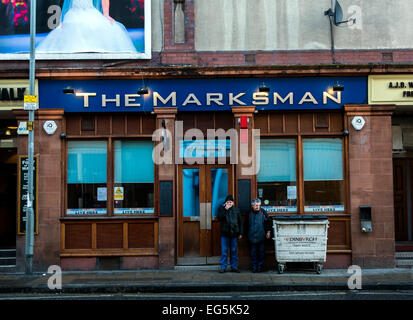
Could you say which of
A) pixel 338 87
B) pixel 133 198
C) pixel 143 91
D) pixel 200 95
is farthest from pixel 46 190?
pixel 338 87

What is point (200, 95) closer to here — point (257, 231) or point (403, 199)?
point (257, 231)

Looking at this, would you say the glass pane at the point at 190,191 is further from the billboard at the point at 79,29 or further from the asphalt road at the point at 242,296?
the billboard at the point at 79,29

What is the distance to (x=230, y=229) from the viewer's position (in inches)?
461

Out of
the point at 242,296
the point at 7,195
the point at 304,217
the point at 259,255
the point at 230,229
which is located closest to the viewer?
the point at 242,296

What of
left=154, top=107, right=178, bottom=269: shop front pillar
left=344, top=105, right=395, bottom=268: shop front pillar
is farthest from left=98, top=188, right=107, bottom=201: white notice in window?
left=344, top=105, right=395, bottom=268: shop front pillar

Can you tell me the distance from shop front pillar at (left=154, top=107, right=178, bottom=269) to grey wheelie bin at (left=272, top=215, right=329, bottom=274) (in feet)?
8.89

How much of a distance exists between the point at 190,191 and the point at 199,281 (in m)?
2.74

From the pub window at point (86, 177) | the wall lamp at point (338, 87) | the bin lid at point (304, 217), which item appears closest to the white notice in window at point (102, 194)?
the pub window at point (86, 177)

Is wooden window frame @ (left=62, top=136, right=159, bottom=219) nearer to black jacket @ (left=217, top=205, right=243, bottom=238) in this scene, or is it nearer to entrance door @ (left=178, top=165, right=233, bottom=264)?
entrance door @ (left=178, top=165, right=233, bottom=264)

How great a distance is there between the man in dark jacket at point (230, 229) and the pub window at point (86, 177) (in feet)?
10.4

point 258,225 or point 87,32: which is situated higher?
point 87,32

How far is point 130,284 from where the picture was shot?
10344 millimetres

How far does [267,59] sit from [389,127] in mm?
3560

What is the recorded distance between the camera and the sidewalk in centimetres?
1019
